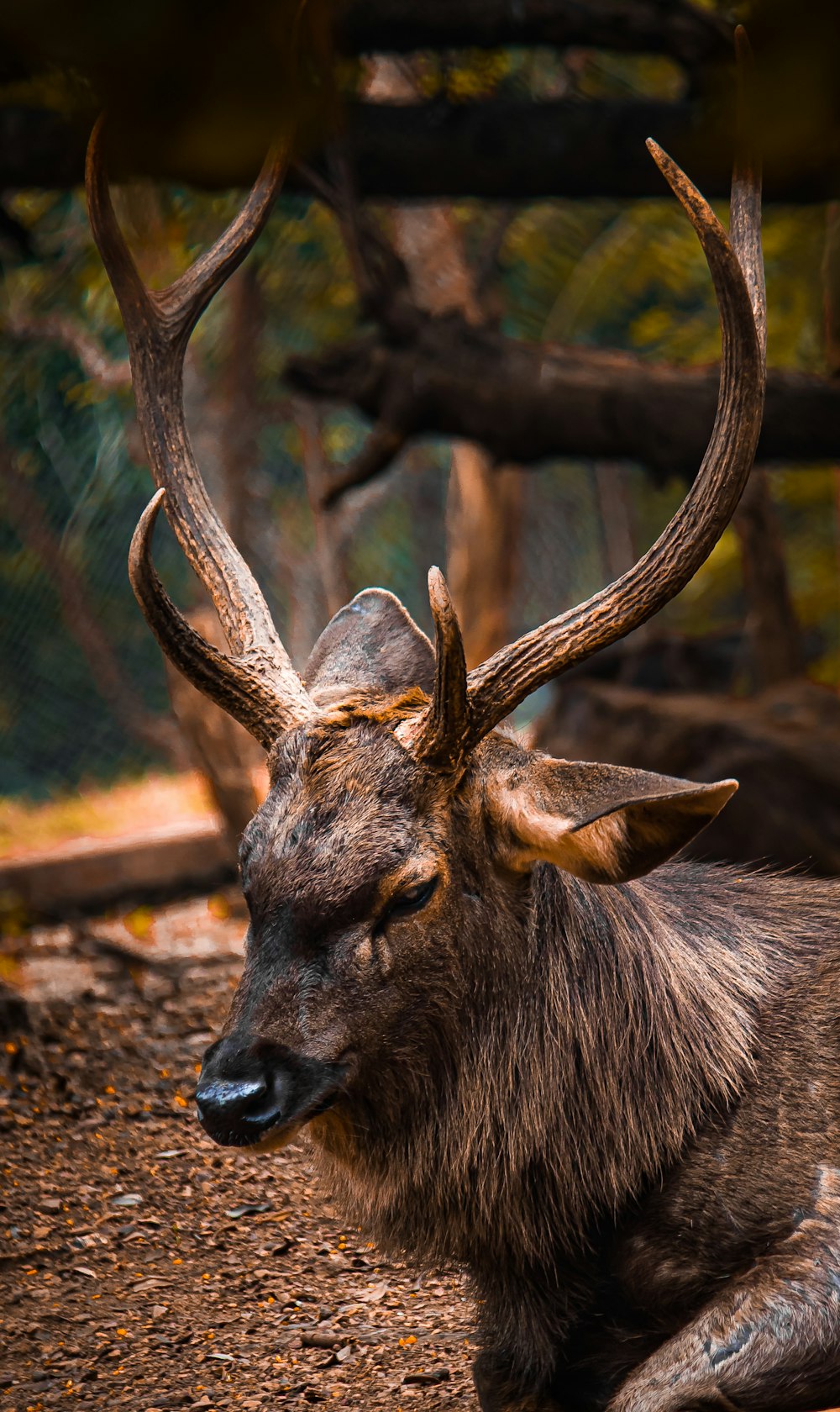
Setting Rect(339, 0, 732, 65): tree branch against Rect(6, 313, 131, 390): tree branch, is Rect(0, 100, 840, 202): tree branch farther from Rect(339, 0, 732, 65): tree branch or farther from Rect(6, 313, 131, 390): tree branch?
Rect(6, 313, 131, 390): tree branch

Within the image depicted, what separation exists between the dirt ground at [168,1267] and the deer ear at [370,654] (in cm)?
151

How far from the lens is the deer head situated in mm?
2637

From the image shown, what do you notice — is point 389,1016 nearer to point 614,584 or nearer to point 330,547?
point 614,584

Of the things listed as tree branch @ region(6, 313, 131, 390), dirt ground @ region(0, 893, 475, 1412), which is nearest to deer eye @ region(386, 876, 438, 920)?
dirt ground @ region(0, 893, 475, 1412)

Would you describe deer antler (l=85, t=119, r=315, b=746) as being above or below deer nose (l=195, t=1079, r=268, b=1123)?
above

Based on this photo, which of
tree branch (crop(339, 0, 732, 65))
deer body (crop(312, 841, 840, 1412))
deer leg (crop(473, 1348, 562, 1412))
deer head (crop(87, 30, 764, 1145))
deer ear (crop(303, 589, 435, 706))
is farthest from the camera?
tree branch (crop(339, 0, 732, 65))

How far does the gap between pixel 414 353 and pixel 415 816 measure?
13.8 feet

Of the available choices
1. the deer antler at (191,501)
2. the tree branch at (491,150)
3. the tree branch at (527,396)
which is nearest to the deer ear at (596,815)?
the deer antler at (191,501)

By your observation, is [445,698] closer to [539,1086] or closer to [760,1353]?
[539,1086]

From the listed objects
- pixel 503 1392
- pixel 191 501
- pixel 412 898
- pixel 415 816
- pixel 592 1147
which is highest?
pixel 191 501

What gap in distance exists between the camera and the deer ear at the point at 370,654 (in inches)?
135

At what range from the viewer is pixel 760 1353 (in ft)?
8.36

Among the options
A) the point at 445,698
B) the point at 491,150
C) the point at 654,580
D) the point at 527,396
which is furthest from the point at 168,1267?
the point at 491,150

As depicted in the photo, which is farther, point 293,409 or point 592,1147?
point 293,409
